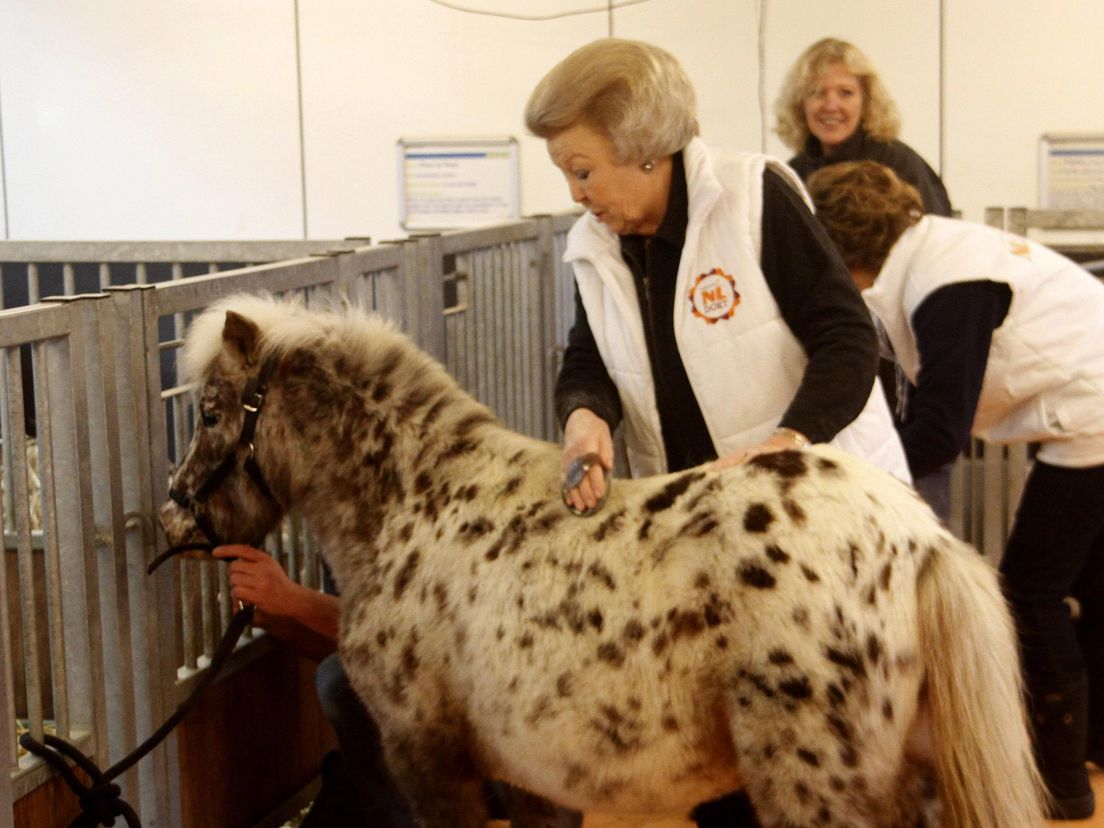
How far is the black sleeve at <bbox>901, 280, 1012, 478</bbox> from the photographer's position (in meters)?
2.94

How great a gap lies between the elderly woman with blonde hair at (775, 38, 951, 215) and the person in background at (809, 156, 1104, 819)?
1130 mm

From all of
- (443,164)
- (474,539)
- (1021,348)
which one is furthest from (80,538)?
(443,164)

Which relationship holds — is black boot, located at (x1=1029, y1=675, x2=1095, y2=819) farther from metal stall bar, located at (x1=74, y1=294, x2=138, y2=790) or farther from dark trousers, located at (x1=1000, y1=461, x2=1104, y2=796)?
metal stall bar, located at (x1=74, y1=294, x2=138, y2=790)

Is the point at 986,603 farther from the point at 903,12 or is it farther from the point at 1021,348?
the point at 903,12

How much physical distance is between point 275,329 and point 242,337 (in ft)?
0.22

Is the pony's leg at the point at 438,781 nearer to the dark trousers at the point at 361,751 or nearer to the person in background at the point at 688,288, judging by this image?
the dark trousers at the point at 361,751

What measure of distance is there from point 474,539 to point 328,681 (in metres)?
0.56

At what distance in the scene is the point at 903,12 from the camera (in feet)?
17.9

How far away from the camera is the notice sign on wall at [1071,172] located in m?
5.31

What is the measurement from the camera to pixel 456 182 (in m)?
5.93

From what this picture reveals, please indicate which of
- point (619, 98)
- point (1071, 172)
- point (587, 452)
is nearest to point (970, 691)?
point (587, 452)

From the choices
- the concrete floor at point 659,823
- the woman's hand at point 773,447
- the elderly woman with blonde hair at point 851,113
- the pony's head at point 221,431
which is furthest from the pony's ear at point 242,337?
the elderly woman with blonde hair at point 851,113

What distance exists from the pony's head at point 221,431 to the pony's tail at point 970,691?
1.11 meters

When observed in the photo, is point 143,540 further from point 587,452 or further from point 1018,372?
point 1018,372
